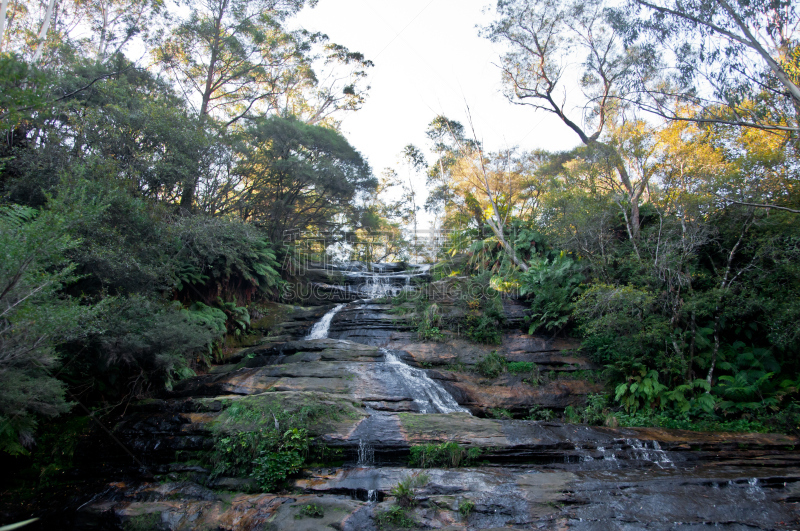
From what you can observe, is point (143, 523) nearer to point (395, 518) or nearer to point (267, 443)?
point (267, 443)

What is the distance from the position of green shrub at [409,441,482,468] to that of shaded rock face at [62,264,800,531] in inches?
1.6

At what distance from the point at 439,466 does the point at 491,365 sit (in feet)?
15.2

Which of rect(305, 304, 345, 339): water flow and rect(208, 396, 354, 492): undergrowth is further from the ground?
rect(305, 304, 345, 339): water flow

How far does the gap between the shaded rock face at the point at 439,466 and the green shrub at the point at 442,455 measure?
4cm

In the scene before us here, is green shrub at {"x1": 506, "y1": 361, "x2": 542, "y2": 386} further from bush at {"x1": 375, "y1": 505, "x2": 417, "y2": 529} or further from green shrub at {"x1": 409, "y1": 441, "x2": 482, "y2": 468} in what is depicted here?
bush at {"x1": 375, "y1": 505, "x2": 417, "y2": 529}

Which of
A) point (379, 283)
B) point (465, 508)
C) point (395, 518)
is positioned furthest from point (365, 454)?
point (379, 283)

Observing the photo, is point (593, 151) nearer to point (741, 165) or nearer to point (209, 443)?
point (741, 165)

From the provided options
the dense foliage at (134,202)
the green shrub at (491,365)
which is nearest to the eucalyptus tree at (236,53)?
the dense foliage at (134,202)

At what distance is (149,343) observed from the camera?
822 cm

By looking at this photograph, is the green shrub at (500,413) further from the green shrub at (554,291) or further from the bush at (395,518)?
the bush at (395,518)

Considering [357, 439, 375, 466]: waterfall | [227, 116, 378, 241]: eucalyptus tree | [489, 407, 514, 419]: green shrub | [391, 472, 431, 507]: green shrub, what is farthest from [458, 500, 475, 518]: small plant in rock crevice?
[227, 116, 378, 241]: eucalyptus tree

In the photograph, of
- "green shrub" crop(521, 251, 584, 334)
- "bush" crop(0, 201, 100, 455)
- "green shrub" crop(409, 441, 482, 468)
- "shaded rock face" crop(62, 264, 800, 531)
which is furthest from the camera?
"green shrub" crop(521, 251, 584, 334)

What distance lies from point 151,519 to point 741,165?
44.4ft

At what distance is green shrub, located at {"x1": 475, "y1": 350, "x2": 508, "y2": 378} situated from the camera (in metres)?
10.9
